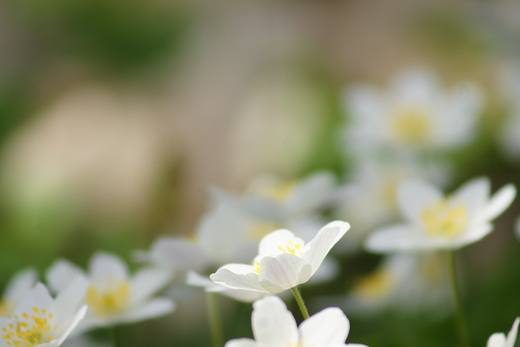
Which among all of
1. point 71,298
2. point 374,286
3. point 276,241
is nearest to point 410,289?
point 374,286

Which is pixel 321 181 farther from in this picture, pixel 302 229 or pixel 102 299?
pixel 102 299

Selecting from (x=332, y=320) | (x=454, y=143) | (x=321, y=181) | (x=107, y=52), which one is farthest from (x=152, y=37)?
(x=332, y=320)

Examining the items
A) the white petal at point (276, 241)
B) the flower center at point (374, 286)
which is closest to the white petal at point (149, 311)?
the white petal at point (276, 241)

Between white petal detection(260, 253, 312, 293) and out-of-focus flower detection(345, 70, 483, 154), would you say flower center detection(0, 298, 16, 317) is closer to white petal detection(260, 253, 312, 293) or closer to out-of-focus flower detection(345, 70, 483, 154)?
white petal detection(260, 253, 312, 293)

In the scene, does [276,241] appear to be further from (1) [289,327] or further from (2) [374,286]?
(2) [374,286]

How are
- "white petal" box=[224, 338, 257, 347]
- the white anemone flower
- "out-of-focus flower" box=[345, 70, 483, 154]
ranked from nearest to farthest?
"white petal" box=[224, 338, 257, 347], the white anemone flower, "out-of-focus flower" box=[345, 70, 483, 154]

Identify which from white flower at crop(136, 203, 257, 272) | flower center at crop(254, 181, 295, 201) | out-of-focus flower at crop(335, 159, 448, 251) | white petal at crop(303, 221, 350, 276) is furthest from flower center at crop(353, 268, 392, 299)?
white petal at crop(303, 221, 350, 276)
